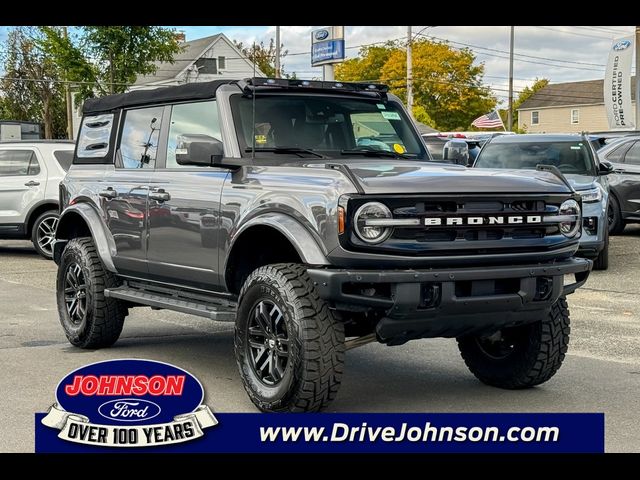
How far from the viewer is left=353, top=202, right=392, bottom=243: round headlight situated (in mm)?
5434

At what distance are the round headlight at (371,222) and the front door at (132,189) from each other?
91.5 inches

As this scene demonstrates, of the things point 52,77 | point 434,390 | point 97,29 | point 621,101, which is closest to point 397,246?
point 434,390

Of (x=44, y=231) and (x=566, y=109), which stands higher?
(x=566, y=109)

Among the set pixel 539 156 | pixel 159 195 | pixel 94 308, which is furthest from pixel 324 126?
pixel 539 156

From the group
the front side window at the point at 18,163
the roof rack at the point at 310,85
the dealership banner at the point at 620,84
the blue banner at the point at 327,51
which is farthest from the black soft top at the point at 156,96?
the dealership banner at the point at 620,84

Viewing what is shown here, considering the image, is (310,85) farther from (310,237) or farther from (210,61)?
(210,61)

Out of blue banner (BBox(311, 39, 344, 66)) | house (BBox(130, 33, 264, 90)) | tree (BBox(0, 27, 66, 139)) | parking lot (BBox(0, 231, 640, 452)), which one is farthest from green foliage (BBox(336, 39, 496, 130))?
parking lot (BBox(0, 231, 640, 452))

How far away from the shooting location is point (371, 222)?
543 cm

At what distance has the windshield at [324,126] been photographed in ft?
22.4

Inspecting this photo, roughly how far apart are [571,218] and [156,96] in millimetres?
3311

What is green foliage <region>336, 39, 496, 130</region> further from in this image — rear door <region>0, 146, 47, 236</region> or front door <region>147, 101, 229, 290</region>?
front door <region>147, 101, 229, 290</region>

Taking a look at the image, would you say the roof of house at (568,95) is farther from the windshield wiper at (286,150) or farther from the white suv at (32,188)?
the windshield wiper at (286,150)

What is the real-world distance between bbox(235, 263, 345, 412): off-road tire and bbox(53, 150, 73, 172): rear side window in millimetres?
10602

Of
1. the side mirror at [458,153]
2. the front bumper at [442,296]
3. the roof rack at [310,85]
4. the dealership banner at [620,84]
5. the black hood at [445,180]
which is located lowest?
the front bumper at [442,296]
